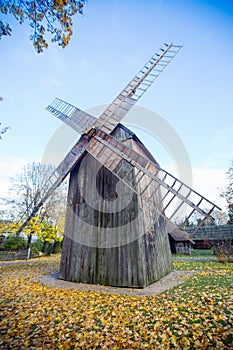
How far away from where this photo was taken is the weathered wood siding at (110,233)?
A: 23.1ft


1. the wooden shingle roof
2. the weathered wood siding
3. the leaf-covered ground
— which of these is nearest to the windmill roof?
the weathered wood siding

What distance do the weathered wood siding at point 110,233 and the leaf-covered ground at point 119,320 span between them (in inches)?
49.7

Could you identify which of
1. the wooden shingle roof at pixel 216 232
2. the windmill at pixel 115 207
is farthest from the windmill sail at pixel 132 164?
the wooden shingle roof at pixel 216 232

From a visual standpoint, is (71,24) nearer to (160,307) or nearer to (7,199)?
(160,307)

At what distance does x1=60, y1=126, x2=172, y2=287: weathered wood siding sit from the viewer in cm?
703

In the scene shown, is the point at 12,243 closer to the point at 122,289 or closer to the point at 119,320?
the point at 122,289

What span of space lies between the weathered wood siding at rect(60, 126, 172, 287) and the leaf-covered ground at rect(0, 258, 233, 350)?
4.14ft

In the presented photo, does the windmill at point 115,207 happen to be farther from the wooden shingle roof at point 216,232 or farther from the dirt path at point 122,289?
the wooden shingle roof at point 216,232

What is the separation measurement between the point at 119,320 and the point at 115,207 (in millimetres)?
4296

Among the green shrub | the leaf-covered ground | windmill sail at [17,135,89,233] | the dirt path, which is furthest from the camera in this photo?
the green shrub

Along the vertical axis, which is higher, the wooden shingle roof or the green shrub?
the wooden shingle roof

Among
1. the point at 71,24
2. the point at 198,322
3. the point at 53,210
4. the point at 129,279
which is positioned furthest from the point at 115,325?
the point at 53,210

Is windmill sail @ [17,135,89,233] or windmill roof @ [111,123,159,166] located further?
windmill sail @ [17,135,89,233]

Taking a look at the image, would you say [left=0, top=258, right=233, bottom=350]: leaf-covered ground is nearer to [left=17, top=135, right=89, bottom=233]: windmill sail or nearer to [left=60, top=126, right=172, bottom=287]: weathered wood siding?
[left=60, top=126, right=172, bottom=287]: weathered wood siding
